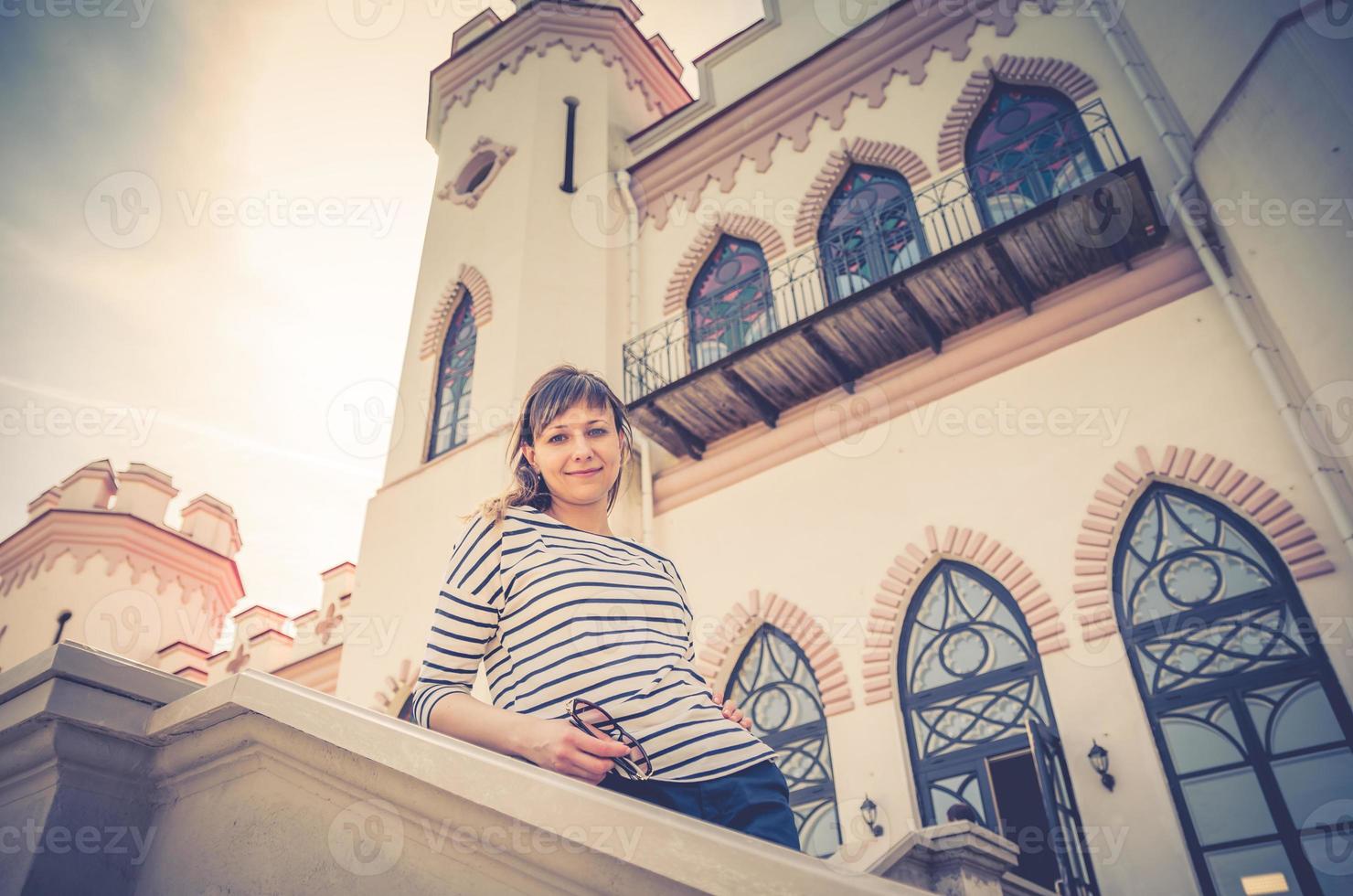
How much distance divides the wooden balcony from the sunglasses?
6574 millimetres

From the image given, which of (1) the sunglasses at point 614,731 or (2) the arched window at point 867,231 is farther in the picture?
(2) the arched window at point 867,231

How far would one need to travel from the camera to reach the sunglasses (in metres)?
1.75

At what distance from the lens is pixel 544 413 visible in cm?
234

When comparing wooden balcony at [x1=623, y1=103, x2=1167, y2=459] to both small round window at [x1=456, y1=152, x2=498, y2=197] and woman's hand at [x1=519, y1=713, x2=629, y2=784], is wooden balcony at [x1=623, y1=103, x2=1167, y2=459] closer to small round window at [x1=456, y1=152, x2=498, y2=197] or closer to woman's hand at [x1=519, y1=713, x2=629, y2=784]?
small round window at [x1=456, y1=152, x2=498, y2=197]

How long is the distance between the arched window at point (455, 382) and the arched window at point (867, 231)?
474 cm

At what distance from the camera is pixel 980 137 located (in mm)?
9289

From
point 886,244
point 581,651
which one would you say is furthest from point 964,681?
point 581,651

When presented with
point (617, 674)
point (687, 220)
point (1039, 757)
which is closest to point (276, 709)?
point (617, 674)

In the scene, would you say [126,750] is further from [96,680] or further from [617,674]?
[617,674]

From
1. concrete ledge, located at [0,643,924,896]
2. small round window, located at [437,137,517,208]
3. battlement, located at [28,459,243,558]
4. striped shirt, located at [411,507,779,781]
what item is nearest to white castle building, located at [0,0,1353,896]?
concrete ledge, located at [0,643,924,896]

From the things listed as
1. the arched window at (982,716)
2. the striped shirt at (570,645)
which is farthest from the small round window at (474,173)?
the striped shirt at (570,645)

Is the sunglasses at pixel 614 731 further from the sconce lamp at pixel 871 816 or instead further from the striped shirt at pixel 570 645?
the sconce lamp at pixel 871 816

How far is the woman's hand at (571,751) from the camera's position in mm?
1672

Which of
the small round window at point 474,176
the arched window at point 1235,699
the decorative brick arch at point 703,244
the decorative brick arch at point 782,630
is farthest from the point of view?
the small round window at point 474,176
